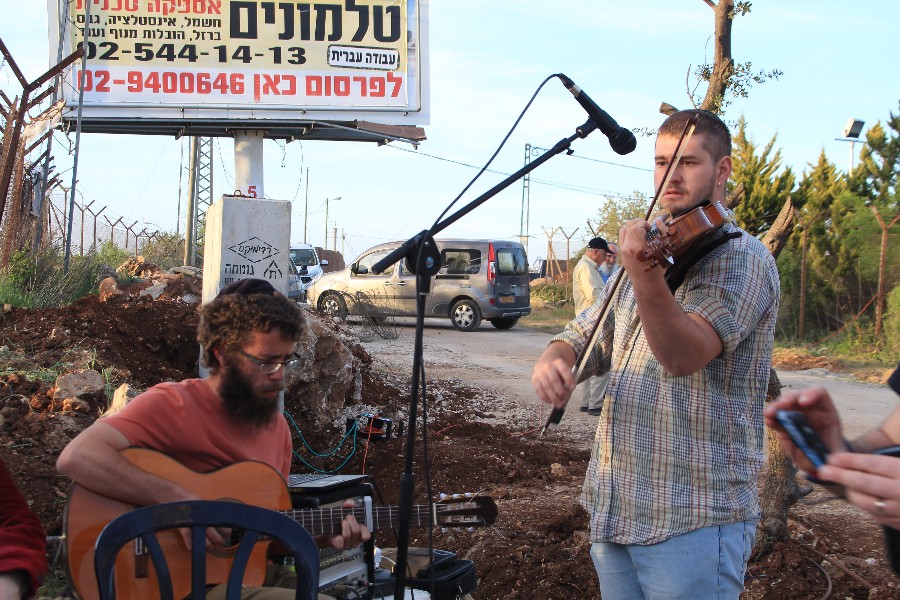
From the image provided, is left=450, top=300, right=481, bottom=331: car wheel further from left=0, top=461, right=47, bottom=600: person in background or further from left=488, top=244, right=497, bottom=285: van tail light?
left=0, top=461, right=47, bottom=600: person in background

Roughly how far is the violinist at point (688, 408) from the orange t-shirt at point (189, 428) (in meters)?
1.39

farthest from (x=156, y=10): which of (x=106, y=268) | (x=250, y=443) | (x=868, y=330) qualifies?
(x=868, y=330)

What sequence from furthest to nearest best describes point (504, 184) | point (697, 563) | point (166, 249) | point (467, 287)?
point (166, 249) < point (467, 287) < point (504, 184) < point (697, 563)

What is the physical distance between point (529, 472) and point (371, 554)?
10.5ft

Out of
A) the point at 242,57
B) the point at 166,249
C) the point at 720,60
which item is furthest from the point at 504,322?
the point at 720,60

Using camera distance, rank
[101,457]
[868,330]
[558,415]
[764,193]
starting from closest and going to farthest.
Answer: [558,415] < [101,457] < [868,330] < [764,193]

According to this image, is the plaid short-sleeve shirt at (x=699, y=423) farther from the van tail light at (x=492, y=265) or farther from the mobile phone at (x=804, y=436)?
the van tail light at (x=492, y=265)

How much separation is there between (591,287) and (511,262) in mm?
8387

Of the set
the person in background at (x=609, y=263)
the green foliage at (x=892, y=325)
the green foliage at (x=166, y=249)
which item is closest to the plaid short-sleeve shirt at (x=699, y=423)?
the person in background at (x=609, y=263)

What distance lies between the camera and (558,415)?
7.54 ft

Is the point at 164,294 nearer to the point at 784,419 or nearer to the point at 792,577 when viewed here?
the point at 792,577

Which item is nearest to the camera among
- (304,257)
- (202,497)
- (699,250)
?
(699,250)

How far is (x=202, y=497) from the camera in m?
3.11

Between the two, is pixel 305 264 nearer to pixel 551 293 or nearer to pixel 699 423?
pixel 551 293
